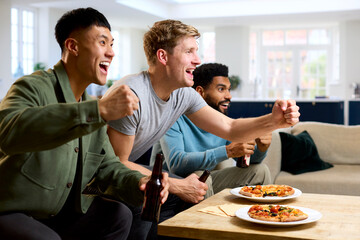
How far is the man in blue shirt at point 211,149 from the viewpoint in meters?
2.50

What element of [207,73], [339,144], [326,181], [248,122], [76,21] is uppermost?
[76,21]

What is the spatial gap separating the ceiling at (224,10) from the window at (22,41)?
37 centimetres

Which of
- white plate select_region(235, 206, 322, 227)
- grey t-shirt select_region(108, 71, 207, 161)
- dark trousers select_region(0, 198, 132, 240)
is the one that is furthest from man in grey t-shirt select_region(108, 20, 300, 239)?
white plate select_region(235, 206, 322, 227)

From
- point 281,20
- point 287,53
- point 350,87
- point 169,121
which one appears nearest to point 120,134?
point 169,121

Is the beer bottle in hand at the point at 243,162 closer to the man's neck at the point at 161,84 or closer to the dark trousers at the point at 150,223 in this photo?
the dark trousers at the point at 150,223

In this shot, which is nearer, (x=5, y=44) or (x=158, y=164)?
(x=158, y=164)

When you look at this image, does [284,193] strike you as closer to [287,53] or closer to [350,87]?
[350,87]

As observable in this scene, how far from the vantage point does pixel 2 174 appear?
1410mm

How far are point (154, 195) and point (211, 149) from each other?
107cm

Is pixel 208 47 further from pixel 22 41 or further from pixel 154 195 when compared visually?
pixel 154 195

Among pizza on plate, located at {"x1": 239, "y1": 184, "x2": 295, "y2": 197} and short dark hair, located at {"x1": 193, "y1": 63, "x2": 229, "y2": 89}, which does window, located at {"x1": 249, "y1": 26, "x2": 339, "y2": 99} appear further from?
pizza on plate, located at {"x1": 239, "y1": 184, "x2": 295, "y2": 197}

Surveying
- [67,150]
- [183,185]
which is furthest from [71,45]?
[183,185]

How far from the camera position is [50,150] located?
4.85 feet

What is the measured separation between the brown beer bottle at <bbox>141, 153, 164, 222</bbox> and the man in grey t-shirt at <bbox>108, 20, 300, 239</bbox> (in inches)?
18.7
